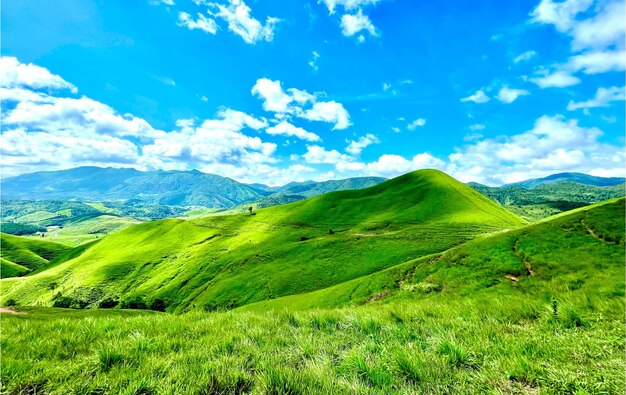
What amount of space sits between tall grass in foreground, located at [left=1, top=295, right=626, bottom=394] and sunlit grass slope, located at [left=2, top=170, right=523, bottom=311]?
81242 mm

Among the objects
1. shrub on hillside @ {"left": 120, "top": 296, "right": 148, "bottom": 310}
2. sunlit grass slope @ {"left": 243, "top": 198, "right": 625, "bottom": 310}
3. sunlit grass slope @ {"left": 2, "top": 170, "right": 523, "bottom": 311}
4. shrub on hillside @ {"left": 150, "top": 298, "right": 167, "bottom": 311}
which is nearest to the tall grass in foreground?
sunlit grass slope @ {"left": 243, "top": 198, "right": 625, "bottom": 310}

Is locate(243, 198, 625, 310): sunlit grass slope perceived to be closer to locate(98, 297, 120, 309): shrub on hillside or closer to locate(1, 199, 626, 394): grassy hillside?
locate(1, 199, 626, 394): grassy hillside

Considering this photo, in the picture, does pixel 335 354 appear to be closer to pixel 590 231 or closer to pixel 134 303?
pixel 590 231

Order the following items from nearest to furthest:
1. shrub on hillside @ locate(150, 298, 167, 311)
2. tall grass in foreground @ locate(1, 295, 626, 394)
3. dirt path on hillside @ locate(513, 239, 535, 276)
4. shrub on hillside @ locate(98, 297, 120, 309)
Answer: tall grass in foreground @ locate(1, 295, 626, 394)
dirt path on hillside @ locate(513, 239, 535, 276)
shrub on hillside @ locate(150, 298, 167, 311)
shrub on hillside @ locate(98, 297, 120, 309)

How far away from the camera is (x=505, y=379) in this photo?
3771 mm

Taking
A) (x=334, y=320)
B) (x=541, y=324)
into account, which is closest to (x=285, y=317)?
(x=334, y=320)

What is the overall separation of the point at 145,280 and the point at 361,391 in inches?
5724

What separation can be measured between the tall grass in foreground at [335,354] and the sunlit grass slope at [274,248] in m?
81.2

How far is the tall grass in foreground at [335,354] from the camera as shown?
370cm

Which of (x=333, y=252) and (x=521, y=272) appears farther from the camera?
(x=333, y=252)

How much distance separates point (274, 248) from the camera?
Result: 398 feet

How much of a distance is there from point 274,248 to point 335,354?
391ft

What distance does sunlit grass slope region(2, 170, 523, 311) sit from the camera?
91875mm

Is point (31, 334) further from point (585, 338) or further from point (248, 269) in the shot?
point (248, 269)
